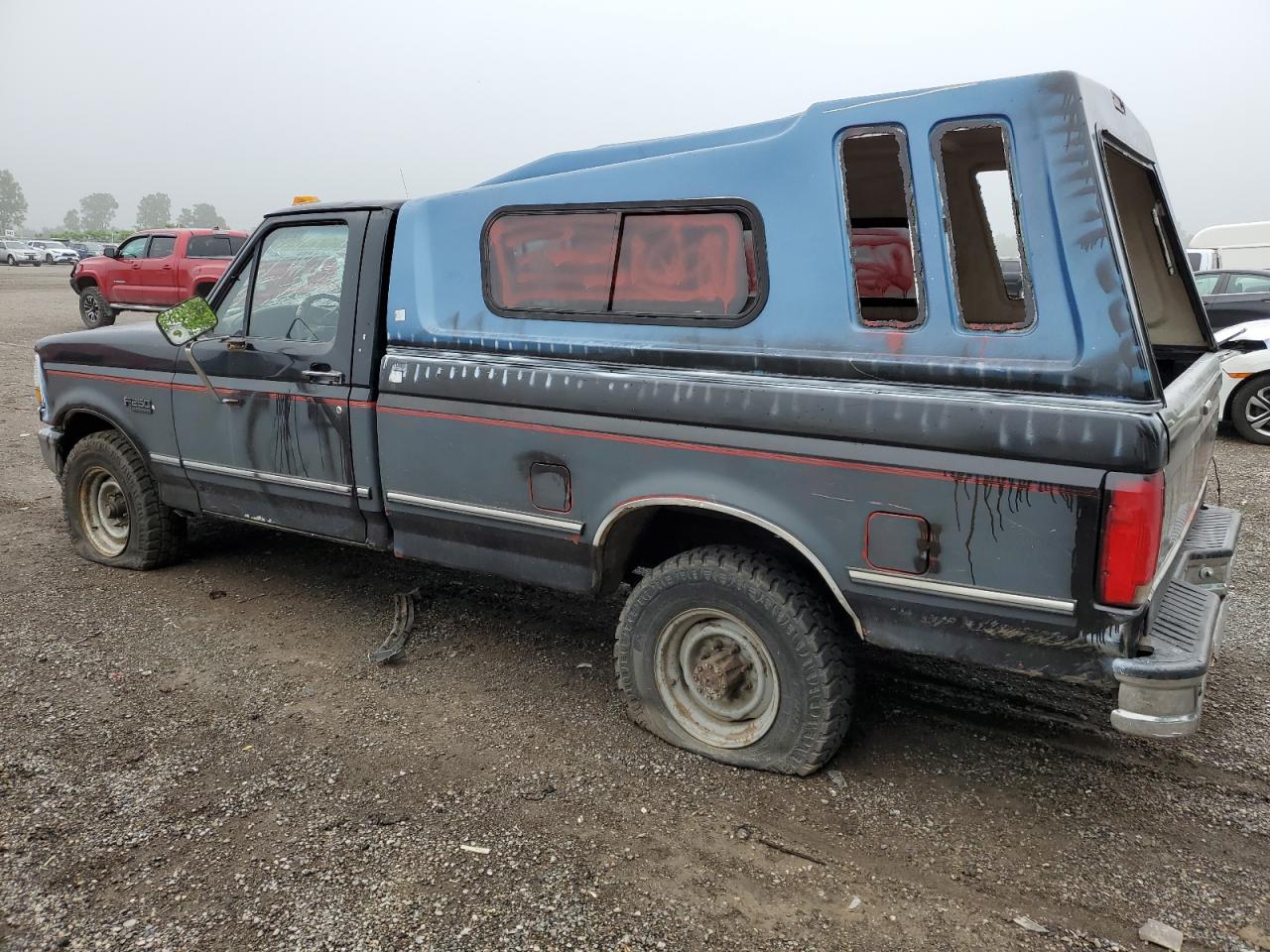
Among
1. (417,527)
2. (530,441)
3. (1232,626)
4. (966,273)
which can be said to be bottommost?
(1232,626)

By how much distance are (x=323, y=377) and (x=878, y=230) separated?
2.39m

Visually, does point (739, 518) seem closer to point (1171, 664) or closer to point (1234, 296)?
point (1171, 664)

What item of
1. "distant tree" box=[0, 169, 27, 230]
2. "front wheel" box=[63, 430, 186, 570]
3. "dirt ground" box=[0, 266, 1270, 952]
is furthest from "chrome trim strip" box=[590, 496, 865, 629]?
"distant tree" box=[0, 169, 27, 230]

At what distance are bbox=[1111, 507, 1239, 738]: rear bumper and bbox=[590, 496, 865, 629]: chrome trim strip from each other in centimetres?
75

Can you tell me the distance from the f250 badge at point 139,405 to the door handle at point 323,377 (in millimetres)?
1261

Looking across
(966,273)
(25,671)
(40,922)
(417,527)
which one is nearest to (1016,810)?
(966,273)

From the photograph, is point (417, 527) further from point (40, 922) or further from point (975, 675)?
point (975, 675)

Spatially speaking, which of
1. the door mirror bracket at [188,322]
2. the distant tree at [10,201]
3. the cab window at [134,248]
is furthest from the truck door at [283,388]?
the distant tree at [10,201]

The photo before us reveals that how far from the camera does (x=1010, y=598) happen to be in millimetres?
2562

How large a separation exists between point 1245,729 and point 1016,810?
3.74ft

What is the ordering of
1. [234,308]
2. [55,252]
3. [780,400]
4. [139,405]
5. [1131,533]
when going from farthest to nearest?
[55,252] < [139,405] < [234,308] < [780,400] < [1131,533]

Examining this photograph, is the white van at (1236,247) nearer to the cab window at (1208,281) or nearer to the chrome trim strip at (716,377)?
the cab window at (1208,281)

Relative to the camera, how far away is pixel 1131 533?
2.34m

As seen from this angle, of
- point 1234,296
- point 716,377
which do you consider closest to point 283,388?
point 716,377
